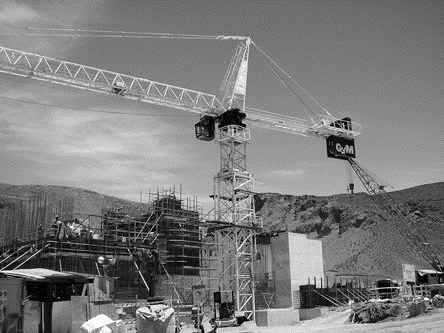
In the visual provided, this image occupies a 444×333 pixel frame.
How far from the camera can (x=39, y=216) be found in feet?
128

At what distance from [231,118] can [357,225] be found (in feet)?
177

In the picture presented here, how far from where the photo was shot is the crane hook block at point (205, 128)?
46.8 m

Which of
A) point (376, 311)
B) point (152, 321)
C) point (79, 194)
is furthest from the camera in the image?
point (79, 194)

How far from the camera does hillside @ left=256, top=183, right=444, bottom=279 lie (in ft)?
263

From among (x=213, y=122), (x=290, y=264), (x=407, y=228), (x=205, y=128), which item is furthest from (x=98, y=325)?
(x=407, y=228)

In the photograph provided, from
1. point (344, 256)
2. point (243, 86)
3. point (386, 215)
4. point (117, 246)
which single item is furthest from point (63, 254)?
point (386, 215)

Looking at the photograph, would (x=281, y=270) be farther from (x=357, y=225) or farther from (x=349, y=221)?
(x=349, y=221)

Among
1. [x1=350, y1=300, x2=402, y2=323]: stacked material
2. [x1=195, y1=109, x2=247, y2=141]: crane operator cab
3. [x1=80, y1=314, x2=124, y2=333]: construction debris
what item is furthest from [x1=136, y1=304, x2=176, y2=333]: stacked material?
[x1=195, y1=109, x2=247, y2=141]: crane operator cab

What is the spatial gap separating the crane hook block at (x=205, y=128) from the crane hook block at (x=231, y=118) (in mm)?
979

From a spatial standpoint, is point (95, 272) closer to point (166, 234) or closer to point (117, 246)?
point (117, 246)

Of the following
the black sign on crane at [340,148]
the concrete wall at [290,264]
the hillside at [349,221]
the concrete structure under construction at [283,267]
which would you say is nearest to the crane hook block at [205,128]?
the concrete structure under construction at [283,267]

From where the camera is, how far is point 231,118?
46.1 meters

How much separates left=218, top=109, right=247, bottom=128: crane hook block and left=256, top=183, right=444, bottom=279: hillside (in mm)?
32279

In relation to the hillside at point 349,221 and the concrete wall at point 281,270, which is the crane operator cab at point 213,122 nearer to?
the concrete wall at point 281,270
